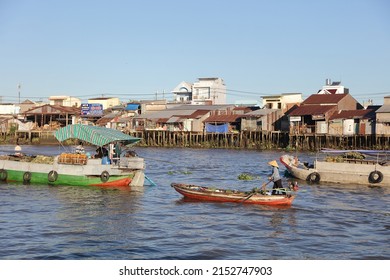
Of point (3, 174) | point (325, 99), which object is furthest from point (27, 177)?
point (325, 99)

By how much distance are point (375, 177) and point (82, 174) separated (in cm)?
1590

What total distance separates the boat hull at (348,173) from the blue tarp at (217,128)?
3703 cm

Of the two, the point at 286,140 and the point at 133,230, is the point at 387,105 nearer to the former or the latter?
the point at 286,140

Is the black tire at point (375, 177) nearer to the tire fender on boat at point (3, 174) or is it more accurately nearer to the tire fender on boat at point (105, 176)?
the tire fender on boat at point (105, 176)

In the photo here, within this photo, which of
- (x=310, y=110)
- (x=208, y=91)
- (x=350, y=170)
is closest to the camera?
(x=350, y=170)

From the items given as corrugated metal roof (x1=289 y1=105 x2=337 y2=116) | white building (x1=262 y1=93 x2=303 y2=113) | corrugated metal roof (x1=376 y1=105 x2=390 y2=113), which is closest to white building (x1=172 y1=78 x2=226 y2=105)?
white building (x1=262 y1=93 x2=303 y2=113)

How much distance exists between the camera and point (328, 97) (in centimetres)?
6394

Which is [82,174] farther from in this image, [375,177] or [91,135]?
[375,177]

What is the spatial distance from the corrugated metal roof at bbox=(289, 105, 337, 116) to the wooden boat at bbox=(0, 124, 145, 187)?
121 ft

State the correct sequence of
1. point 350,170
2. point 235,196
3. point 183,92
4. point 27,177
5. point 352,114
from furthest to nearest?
point 183,92
point 352,114
point 350,170
point 27,177
point 235,196

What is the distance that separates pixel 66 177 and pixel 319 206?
13.1m

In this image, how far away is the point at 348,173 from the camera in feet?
96.8

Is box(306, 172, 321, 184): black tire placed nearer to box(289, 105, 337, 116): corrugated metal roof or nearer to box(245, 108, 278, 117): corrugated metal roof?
box(289, 105, 337, 116): corrugated metal roof

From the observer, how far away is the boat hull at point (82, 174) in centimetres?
2698
